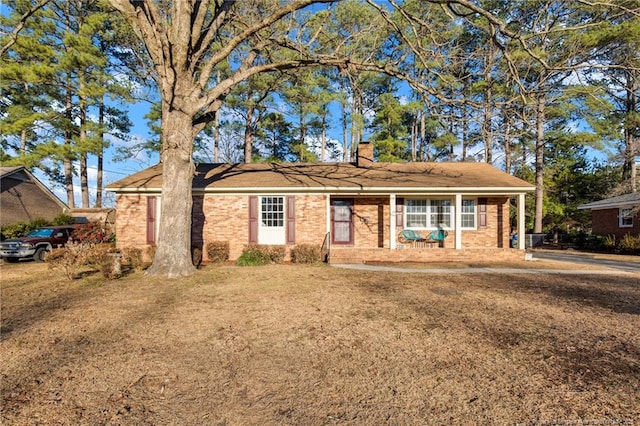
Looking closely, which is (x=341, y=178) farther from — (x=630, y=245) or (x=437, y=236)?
(x=630, y=245)

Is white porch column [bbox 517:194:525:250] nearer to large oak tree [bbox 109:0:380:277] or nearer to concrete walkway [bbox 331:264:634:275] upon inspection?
concrete walkway [bbox 331:264:634:275]

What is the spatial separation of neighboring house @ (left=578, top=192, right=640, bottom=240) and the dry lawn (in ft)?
52.2

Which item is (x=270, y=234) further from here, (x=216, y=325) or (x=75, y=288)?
(x=216, y=325)

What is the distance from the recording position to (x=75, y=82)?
855 inches

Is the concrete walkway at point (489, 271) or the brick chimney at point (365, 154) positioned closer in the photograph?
the concrete walkway at point (489, 271)

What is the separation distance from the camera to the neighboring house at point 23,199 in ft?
60.2

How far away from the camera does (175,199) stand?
8656 mm

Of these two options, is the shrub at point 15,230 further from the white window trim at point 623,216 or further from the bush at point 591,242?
the white window trim at point 623,216

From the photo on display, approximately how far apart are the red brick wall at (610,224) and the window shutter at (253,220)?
20.9 metres

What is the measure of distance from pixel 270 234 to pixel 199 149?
19.3 meters

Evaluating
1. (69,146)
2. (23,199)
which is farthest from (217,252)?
(23,199)

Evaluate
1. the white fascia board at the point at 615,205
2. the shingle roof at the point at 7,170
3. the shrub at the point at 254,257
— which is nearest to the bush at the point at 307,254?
the shrub at the point at 254,257

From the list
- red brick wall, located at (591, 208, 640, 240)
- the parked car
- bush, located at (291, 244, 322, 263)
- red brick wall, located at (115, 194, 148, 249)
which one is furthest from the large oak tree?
red brick wall, located at (591, 208, 640, 240)

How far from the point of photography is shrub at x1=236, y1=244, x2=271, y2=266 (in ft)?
36.1
